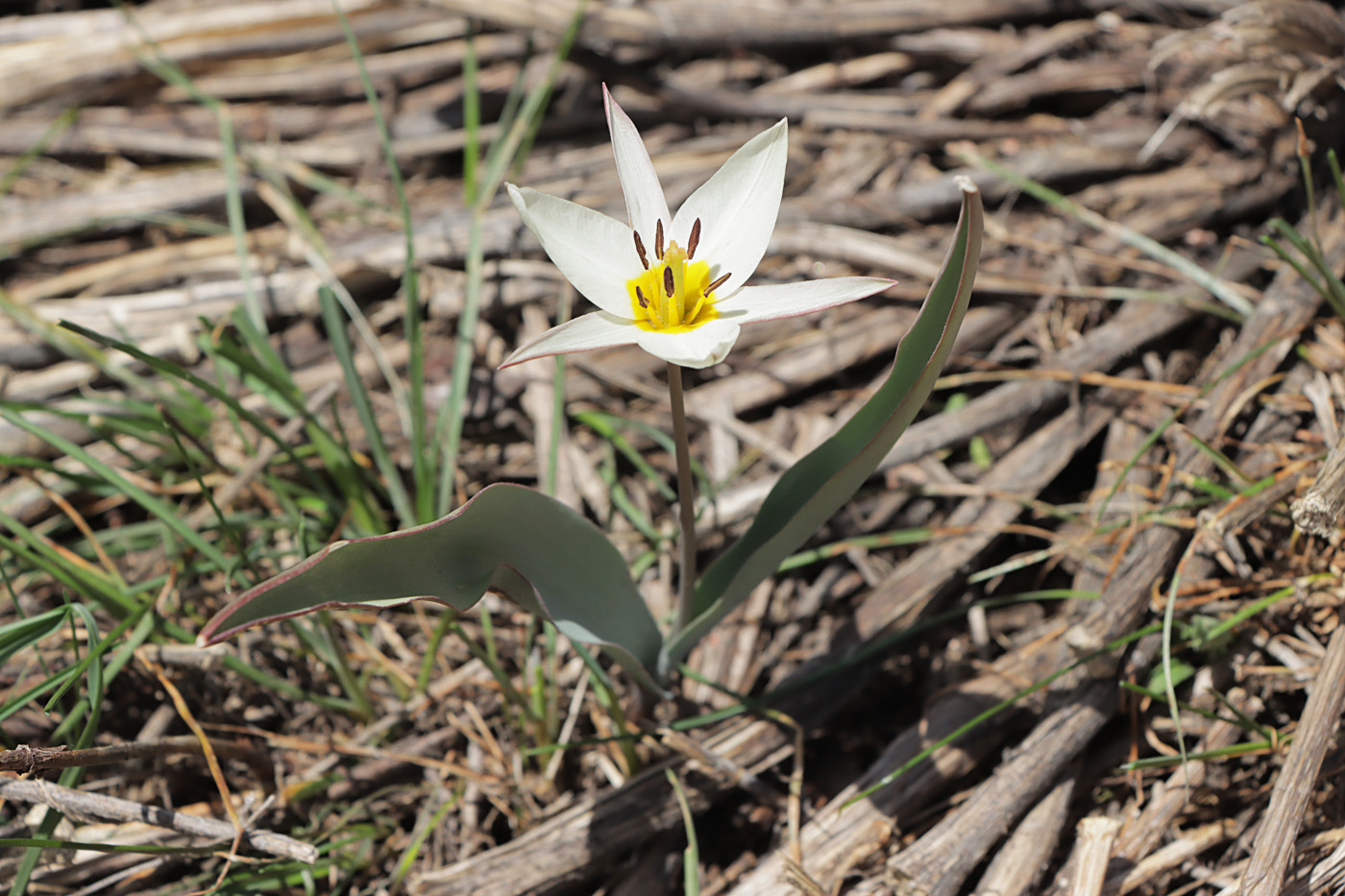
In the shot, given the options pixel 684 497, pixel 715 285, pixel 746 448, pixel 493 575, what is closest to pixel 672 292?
pixel 715 285

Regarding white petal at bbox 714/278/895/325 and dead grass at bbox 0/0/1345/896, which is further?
dead grass at bbox 0/0/1345/896

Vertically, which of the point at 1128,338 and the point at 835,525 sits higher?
the point at 1128,338

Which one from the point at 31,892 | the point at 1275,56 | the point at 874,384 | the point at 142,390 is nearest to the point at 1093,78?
the point at 1275,56

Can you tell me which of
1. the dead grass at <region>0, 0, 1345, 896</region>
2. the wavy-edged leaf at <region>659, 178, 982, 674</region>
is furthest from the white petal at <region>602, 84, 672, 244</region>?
the dead grass at <region>0, 0, 1345, 896</region>

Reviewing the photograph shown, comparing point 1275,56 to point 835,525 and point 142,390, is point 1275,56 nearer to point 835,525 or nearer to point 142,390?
point 835,525

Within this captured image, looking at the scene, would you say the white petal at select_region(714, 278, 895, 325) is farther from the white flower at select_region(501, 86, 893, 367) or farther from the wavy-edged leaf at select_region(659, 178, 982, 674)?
the wavy-edged leaf at select_region(659, 178, 982, 674)

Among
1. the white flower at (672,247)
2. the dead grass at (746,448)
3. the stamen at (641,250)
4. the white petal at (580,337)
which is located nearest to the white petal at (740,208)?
the white flower at (672,247)
